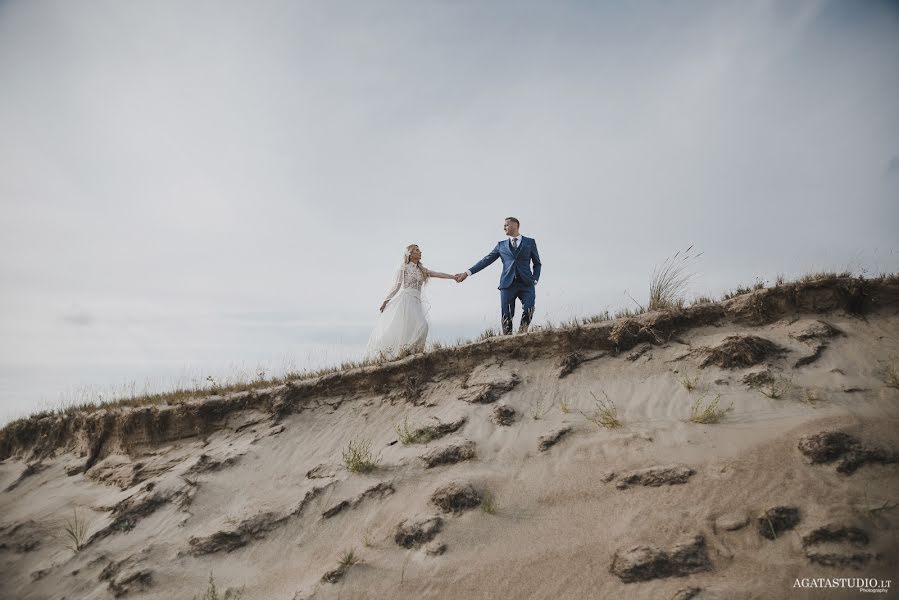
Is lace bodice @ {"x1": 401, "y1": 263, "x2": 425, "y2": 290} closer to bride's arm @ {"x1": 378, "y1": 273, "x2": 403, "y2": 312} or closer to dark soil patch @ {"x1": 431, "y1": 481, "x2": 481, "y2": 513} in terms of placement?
bride's arm @ {"x1": 378, "y1": 273, "x2": 403, "y2": 312}

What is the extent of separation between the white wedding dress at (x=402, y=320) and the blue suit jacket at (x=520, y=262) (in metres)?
1.52

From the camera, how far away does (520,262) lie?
7.84 metres

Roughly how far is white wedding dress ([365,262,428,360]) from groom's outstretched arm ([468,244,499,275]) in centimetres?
95

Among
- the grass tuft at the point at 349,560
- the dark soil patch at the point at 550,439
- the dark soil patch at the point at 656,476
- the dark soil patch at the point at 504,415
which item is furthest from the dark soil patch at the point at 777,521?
the grass tuft at the point at 349,560

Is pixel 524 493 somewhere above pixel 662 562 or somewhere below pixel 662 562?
above

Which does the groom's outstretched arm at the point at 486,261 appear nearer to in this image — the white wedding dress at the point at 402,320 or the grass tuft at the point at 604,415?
the white wedding dress at the point at 402,320

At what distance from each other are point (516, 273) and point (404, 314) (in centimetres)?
204

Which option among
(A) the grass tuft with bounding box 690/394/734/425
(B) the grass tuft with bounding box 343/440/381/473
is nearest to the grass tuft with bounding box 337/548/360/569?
(B) the grass tuft with bounding box 343/440/381/473

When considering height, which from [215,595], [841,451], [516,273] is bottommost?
[215,595]

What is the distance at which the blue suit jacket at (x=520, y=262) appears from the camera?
25.6 feet

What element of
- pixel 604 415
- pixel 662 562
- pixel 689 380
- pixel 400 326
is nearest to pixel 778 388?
pixel 689 380

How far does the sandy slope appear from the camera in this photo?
3.53 m

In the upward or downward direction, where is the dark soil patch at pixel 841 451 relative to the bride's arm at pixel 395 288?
downward

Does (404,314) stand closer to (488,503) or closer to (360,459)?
(360,459)
